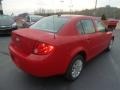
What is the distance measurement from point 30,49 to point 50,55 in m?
0.46

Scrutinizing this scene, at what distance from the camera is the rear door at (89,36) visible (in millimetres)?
4707

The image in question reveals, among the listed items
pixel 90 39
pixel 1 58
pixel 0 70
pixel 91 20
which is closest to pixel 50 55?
pixel 90 39

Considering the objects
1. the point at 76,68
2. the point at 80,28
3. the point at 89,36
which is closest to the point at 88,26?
the point at 89,36

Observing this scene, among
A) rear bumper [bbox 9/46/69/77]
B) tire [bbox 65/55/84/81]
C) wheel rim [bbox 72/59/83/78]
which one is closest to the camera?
rear bumper [bbox 9/46/69/77]

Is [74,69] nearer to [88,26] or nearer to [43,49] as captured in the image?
[43,49]

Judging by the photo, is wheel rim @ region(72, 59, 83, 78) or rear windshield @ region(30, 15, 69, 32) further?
wheel rim @ region(72, 59, 83, 78)

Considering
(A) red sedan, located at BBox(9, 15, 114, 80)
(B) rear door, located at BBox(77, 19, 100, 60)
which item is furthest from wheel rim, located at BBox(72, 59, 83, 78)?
(B) rear door, located at BBox(77, 19, 100, 60)

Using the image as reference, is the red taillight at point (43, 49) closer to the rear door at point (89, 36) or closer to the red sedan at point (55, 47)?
the red sedan at point (55, 47)

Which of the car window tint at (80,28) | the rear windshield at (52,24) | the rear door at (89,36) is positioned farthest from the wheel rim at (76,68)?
the rear windshield at (52,24)

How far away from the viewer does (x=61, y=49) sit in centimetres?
380

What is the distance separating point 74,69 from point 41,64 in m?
1.19

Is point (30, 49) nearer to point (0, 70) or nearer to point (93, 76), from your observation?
point (0, 70)

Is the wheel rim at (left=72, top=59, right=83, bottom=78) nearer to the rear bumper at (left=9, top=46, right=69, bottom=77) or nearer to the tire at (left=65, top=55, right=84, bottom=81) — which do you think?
the tire at (left=65, top=55, right=84, bottom=81)

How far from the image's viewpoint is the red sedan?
3672 millimetres
